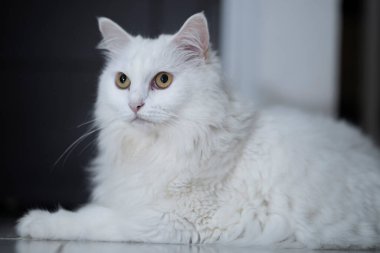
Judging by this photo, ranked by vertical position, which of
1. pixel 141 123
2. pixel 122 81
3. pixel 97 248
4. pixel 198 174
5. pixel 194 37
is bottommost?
pixel 97 248

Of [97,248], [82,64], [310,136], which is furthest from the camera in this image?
[82,64]

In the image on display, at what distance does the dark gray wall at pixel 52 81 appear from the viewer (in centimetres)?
Result: 248

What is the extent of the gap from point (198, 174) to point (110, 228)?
0.39 m

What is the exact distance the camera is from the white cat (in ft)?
5.32

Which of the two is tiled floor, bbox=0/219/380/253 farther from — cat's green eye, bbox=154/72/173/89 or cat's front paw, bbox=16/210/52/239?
cat's green eye, bbox=154/72/173/89

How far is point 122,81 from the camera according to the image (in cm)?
172

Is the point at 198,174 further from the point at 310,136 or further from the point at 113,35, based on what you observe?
the point at 113,35

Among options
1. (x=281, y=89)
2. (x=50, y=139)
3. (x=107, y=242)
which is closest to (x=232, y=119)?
(x=107, y=242)

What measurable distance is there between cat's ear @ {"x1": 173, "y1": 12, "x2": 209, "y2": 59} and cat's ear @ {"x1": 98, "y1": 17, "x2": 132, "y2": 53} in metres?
0.24

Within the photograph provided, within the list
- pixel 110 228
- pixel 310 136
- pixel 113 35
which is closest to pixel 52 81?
pixel 113 35

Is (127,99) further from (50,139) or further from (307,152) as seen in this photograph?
(50,139)

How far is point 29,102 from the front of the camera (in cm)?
259

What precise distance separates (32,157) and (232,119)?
1435 mm

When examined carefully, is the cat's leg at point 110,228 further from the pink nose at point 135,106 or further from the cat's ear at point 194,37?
the cat's ear at point 194,37
